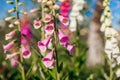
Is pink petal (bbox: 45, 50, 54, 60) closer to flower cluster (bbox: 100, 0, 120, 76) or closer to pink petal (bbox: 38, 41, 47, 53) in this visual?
pink petal (bbox: 38, 41, 47, 53)

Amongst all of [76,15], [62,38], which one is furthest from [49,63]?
[76,15]

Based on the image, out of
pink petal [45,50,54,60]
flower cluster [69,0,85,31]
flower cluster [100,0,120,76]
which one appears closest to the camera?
pink petal [45,50,54,60]

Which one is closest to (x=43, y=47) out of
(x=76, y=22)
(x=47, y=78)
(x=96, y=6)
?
(x=47, y=78)

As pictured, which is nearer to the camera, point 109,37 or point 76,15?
point 109,37

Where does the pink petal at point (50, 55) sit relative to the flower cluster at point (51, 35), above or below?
below

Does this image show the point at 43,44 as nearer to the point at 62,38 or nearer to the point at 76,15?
the point at 62,38

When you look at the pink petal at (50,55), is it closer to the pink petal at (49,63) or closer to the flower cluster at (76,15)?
the pink petal at (49,63)

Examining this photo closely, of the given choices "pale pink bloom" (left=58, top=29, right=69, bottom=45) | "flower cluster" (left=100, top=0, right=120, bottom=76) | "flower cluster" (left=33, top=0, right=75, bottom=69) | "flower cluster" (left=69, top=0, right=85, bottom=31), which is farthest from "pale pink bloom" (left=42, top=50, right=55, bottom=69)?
"flower cluster" (left=69, top=0, right=85, bottom=31)

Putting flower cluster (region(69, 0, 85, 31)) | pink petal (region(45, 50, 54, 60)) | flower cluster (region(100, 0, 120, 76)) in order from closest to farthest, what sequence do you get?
pink petal (region(45, 50, 54, 60)) < flower cluster (region(100, 0, 120, 76)) < flower cluster (region(69, 0, 85, 31))

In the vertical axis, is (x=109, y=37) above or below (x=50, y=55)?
below

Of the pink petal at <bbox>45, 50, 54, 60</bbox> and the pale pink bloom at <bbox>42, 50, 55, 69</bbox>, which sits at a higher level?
the pink petal at <bbox>45, 50, 54, 60</bbox>

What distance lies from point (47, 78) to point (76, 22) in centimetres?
226

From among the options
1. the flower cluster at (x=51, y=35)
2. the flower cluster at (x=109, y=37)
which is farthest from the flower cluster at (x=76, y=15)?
the flower cluster at (x=51, y=35)

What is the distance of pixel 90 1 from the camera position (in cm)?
1494
